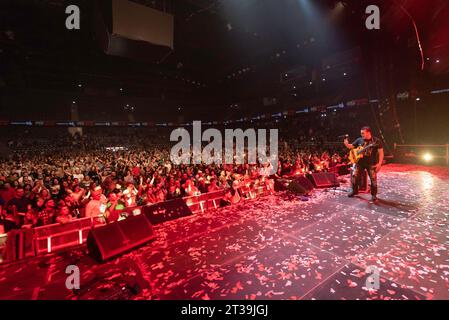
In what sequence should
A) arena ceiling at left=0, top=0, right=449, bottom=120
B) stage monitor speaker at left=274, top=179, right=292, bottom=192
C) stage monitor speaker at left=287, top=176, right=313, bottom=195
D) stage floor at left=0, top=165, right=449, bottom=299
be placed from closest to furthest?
stage floor at left=0, top=165, right=449, bottom=299 < stage monitor speaker at left=287, top=176, right=313, bottom=195 < stage monitor speaker at left=274, top=179, right=292, bottom=192 < arena ceiling at left=0, top=0, right=449, bottom=120

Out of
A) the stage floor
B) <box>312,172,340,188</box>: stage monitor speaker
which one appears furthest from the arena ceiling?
the stage floor

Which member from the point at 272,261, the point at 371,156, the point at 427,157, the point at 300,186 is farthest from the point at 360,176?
the point at 427,157

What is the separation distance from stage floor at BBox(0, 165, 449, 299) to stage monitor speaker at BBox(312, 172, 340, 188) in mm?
2264

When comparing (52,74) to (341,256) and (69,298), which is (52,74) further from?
(341,256)

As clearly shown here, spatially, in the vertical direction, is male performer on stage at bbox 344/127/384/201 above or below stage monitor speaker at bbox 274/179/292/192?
above

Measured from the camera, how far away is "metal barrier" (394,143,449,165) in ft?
37.6

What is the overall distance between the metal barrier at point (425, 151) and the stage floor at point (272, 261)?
8512 mm

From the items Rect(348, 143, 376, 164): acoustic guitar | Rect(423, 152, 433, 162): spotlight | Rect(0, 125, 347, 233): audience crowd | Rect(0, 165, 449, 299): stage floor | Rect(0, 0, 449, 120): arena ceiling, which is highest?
Rect(0, 0, 449, 120): arena ceiling

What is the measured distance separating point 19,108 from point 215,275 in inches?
1136

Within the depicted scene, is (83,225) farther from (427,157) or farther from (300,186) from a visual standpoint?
(427,157)

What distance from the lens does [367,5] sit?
683 cm

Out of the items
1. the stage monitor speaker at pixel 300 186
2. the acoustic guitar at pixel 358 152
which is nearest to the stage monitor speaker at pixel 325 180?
the stage monitor speaker at pixel 300 186

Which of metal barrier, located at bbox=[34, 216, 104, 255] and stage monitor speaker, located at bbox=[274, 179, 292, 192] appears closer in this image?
metal barrier, located at bbox=[34, 216, 104, 255]

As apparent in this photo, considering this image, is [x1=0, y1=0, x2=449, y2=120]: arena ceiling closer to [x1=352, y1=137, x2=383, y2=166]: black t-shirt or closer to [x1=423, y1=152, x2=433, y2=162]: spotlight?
[x1=352, y1=137, x2=383, y2=166]: black t-shirt
